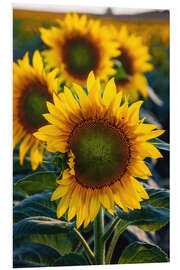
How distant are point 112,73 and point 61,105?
53 centimetres

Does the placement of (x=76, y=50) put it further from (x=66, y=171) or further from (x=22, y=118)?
(x=66, y=171)

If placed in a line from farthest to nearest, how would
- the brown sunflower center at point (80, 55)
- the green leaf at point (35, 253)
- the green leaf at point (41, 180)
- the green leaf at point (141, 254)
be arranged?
the brown sunflower center at point (80, 55)
the green leaf at point (35, 253)
the green leaf at point (141, 254)
the green leaf at point (41, 180)

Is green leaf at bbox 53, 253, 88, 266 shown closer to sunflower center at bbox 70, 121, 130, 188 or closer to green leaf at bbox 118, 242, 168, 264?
green leaf at bbox 118, 242, 168, 264

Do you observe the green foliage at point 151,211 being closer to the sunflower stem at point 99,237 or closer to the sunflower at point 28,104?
the sunflower stem at point 99,237

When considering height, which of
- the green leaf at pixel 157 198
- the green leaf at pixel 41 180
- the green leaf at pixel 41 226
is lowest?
the green leaf at pixel 41 226

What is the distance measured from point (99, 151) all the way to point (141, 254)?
0.41 m

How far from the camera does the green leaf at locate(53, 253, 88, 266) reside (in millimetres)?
1317

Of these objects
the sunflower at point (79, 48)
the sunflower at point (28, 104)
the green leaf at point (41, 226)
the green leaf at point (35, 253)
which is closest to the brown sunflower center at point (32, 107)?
the sunflower at point (28, 104)

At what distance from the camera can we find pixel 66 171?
1.13 m

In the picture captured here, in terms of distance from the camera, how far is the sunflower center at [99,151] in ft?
3.80

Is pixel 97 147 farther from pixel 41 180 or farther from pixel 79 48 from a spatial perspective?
pixel 79 48

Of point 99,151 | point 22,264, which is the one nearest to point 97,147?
point 99,151

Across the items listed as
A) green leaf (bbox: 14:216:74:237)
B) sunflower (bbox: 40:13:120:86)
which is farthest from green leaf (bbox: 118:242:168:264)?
sunflower (bbox: 40:13:120:86)

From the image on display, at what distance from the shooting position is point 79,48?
162cm
